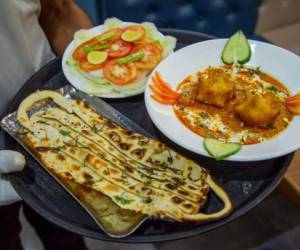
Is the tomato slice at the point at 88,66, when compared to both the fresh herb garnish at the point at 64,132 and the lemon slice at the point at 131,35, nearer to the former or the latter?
the lemon slice at the point at 131,35

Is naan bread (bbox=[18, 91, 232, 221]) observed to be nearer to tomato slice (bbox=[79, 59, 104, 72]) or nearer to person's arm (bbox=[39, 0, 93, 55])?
tomato slice (bbox=[79, 59, 104, 72])

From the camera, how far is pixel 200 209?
95 cm

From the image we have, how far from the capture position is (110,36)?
4.47ft

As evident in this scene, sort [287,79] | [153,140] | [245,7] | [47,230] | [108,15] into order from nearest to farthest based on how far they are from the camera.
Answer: [153,140] → [287,79] → [47,230] → [108,15] → [245,7]

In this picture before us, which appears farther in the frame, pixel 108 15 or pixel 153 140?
pixel 108 15

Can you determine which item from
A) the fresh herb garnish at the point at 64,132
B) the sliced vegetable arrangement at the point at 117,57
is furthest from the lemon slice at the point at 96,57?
the fresh herb garnish at the point at 64,132

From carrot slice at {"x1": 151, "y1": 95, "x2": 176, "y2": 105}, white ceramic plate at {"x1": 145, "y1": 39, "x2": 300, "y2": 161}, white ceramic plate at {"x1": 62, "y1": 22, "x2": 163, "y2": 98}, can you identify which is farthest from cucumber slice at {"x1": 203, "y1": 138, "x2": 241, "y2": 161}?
white ceramic plate at {"x1": 62, "y1": 22, "x2": 163, "y2": 98}

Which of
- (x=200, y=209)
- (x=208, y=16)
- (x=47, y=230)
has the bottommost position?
(x=47, y=230)

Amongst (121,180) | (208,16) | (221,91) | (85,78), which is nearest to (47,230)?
(85,78)

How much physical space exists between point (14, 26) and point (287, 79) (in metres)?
0.78

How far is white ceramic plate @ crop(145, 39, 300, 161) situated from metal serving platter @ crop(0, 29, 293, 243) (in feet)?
0.16

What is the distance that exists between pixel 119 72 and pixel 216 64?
0.29 meters

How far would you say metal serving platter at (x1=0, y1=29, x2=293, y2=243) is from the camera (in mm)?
924

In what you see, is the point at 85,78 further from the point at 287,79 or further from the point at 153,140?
the point at 287,79
